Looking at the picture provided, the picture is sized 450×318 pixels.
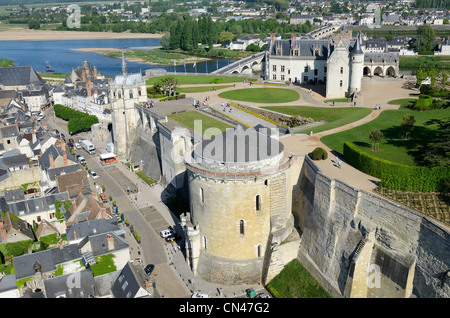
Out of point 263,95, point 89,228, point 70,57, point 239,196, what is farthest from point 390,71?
point 70,57

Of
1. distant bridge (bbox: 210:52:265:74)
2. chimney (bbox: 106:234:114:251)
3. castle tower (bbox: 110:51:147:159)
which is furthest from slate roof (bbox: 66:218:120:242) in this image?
distant bridge (bbox: 210:52:265:74)

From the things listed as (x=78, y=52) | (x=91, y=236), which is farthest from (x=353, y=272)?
(x=78, y=52)

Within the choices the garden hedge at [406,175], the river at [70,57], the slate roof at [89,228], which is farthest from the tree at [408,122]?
the river at [70,57]

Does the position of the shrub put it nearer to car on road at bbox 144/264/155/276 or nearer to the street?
the street

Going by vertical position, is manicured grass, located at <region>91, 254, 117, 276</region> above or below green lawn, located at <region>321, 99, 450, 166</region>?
below

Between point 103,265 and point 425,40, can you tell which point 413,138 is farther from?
point 425,40

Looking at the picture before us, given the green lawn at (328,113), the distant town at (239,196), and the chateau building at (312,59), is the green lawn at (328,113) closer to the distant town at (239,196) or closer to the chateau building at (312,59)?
the distant town at (239,196)

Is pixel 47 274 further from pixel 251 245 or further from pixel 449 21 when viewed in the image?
pixel 449 21
